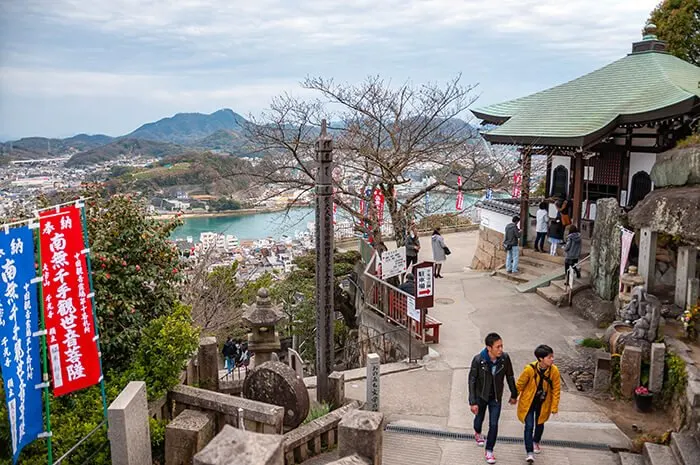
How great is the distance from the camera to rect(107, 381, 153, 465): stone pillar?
20.1ft

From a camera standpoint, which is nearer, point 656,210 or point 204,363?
point 204,363

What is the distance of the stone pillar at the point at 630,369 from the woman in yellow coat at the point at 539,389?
295 cm

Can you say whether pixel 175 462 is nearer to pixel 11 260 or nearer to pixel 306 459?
pixel 306 459

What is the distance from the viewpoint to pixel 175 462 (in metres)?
6.87

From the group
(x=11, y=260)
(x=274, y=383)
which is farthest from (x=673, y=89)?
(x=11, y=260)

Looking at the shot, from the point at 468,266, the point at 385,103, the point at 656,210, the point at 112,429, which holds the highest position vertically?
the point at 385,103

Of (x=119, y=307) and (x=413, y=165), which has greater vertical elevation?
(x=413, y=165)

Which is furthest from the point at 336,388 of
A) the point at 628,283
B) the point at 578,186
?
the point at 578,186

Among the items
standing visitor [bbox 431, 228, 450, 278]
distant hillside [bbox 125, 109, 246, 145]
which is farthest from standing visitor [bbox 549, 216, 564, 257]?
distant hillside [bbox 125, 109, 246, 145]

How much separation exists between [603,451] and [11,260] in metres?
7.66

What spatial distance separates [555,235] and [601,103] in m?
4.46

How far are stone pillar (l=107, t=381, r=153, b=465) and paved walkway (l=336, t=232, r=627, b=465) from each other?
3193 millimetres

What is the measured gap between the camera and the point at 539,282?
53.7 ft

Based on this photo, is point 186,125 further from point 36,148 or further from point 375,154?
point 375,154
